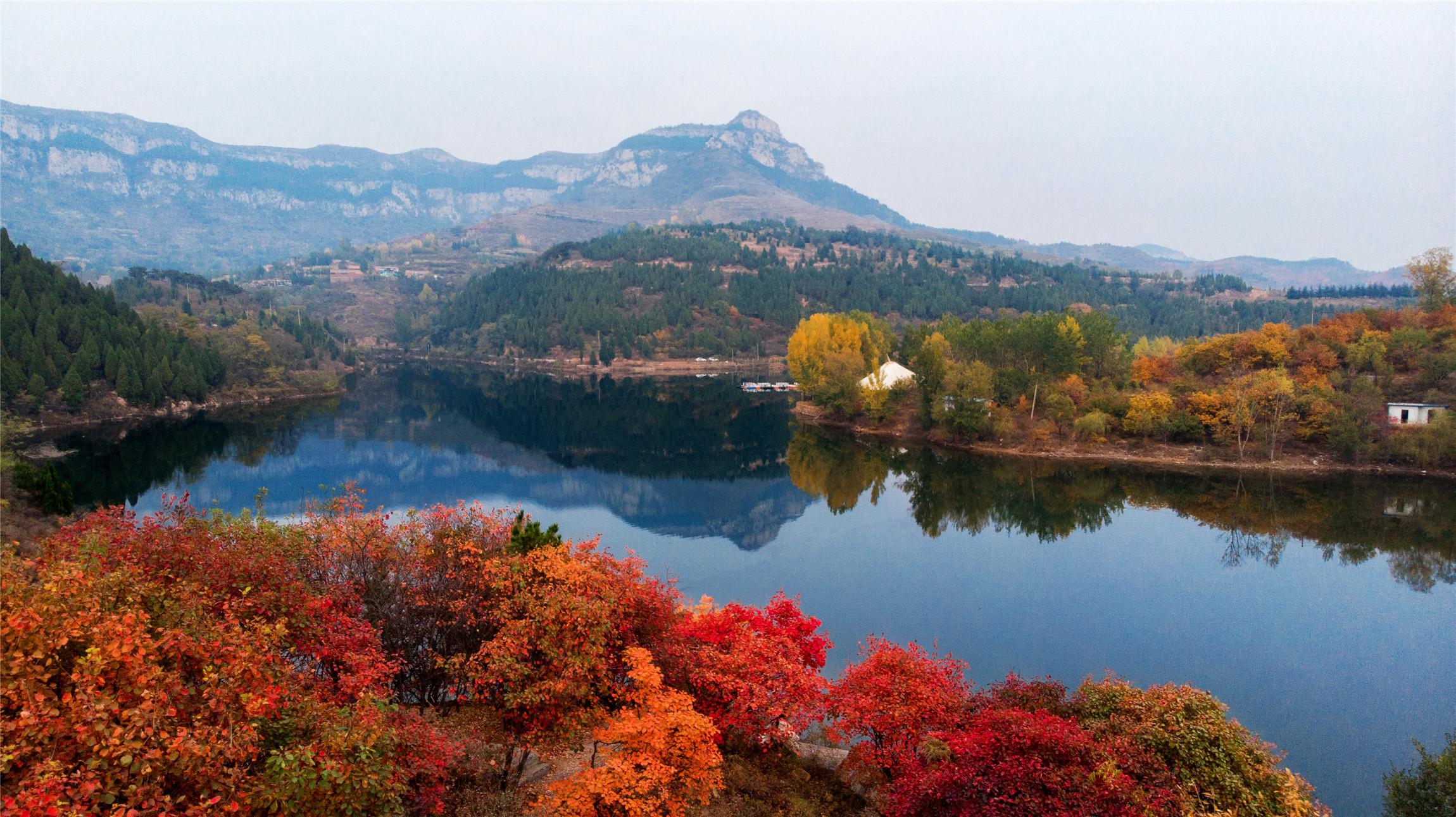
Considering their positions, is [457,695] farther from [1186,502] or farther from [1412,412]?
[1412,412]

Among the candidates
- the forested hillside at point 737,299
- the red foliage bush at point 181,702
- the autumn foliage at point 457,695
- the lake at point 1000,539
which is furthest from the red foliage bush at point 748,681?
the forested hillside at point 737,299

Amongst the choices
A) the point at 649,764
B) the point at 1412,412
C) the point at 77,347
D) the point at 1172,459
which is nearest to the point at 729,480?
the point at 1172,459

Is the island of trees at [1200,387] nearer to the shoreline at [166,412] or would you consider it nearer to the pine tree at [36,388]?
the shoreline at [166,412]

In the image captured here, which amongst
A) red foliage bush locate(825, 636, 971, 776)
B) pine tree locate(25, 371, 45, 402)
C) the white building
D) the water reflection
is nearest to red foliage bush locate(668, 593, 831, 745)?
red foliage bush locate(825, 636, 971, 776)

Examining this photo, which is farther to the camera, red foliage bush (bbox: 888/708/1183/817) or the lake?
the lake

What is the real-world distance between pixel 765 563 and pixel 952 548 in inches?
359

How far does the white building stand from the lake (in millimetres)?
5563

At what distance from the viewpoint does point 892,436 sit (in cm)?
6319

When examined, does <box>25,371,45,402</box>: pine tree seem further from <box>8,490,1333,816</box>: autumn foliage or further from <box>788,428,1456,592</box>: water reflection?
<box>8,490,1333,816</box>: autumn foliage

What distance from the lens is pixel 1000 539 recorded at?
120ft

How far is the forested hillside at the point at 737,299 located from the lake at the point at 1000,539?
67399mm

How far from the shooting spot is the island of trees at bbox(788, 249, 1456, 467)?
4756 cm

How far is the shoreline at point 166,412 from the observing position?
56.8m

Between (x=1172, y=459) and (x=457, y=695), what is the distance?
51.6 m
